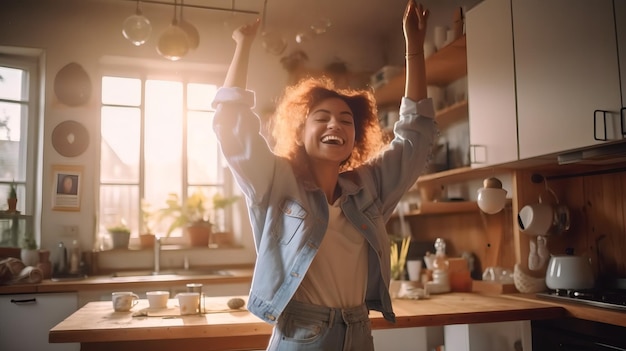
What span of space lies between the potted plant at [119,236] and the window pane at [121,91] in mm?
988

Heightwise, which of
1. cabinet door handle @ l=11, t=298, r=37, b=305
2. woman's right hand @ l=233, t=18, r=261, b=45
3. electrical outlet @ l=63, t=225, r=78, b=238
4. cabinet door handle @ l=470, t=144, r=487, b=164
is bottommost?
cabinet door handle @ l=11, t=298, r=37, b=305

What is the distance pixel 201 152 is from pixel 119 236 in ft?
3.02

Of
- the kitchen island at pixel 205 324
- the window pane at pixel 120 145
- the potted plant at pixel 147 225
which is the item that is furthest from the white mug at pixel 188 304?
the window pane at pixel 120 145

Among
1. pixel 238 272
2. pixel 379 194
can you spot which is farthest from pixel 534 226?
pixel 238 272

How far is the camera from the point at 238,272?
3859 millimetres

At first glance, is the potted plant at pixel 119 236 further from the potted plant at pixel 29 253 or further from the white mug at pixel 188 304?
the white mug at pixel 188 304

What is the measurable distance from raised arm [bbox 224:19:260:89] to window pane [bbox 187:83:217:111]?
3.35 metres

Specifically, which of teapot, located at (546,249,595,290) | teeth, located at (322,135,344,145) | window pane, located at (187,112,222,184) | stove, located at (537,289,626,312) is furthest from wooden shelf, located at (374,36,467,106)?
teeth, located at (322,135,344,145)

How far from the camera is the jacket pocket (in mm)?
1224

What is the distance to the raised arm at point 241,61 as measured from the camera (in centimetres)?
122

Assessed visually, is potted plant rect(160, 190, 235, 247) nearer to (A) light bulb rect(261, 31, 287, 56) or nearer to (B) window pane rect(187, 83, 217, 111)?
(B) window pane rect(187, 83, 217, 111)

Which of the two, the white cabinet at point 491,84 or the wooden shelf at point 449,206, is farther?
the wooden shelf at point 449,206

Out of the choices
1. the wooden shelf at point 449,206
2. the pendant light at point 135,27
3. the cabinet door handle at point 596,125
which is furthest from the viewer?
the wooden shelf at point 449,206

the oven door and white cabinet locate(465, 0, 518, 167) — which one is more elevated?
white cabinet locate(465, 0, 518, 167)
